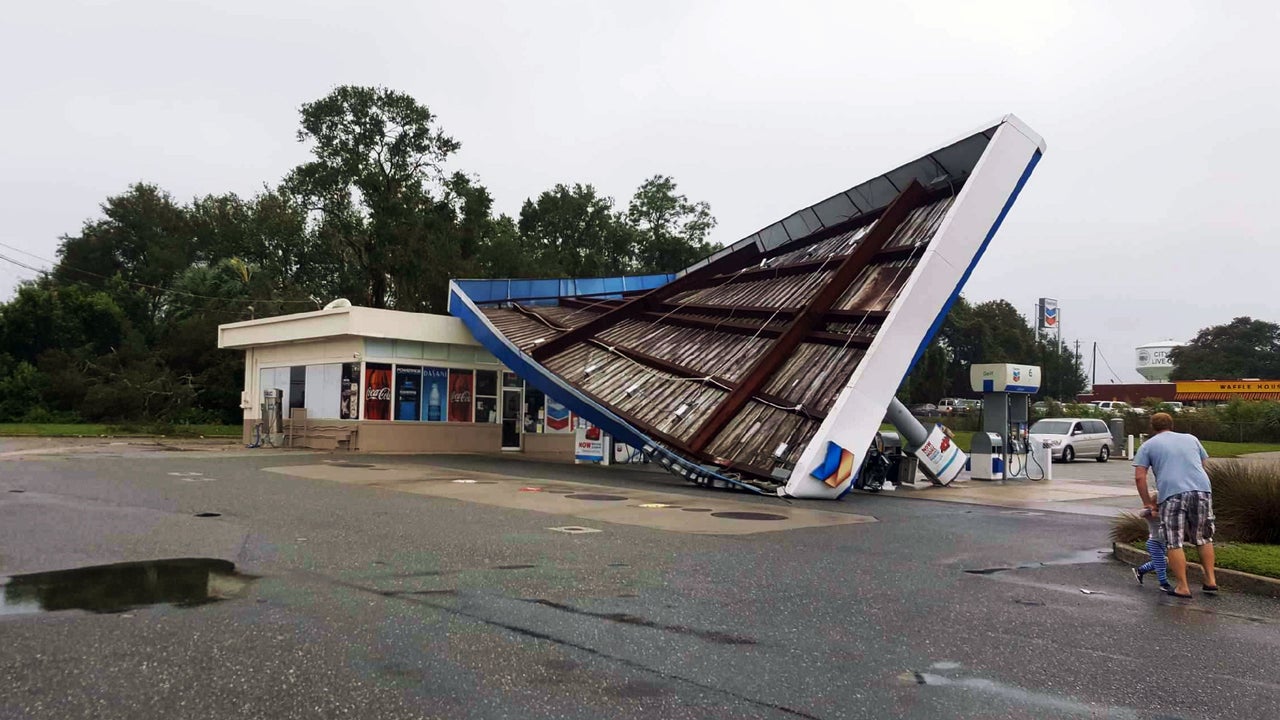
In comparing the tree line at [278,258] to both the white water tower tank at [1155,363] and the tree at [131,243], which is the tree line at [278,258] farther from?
the white water tower tank at [1155,363]

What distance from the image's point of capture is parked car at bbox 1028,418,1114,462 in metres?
33.5

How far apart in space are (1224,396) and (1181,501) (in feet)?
257

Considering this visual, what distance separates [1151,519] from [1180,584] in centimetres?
67

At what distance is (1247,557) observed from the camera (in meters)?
9.29

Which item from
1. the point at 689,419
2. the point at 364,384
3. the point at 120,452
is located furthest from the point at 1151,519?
the point at 120,452

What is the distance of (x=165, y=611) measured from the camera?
615 cm

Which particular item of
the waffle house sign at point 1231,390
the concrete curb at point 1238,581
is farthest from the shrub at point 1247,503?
the waffle house sign at point 1231,390

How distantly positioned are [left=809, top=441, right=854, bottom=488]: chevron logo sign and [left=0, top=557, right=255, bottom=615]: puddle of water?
1058 centimetres

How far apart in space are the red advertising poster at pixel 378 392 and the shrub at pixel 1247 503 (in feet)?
69.1

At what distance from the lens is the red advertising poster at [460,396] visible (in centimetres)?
2831

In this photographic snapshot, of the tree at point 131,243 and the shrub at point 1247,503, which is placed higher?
the tree at point 131,243

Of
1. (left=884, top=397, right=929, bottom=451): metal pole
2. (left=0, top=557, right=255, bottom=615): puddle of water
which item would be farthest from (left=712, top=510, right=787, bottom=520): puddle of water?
(left=884, top=397, right=929, bottom=451): metal pole

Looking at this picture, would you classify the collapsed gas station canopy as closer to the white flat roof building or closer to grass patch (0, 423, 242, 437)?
the white flat roof building

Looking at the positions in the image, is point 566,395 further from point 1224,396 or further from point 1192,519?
point 1224,396
